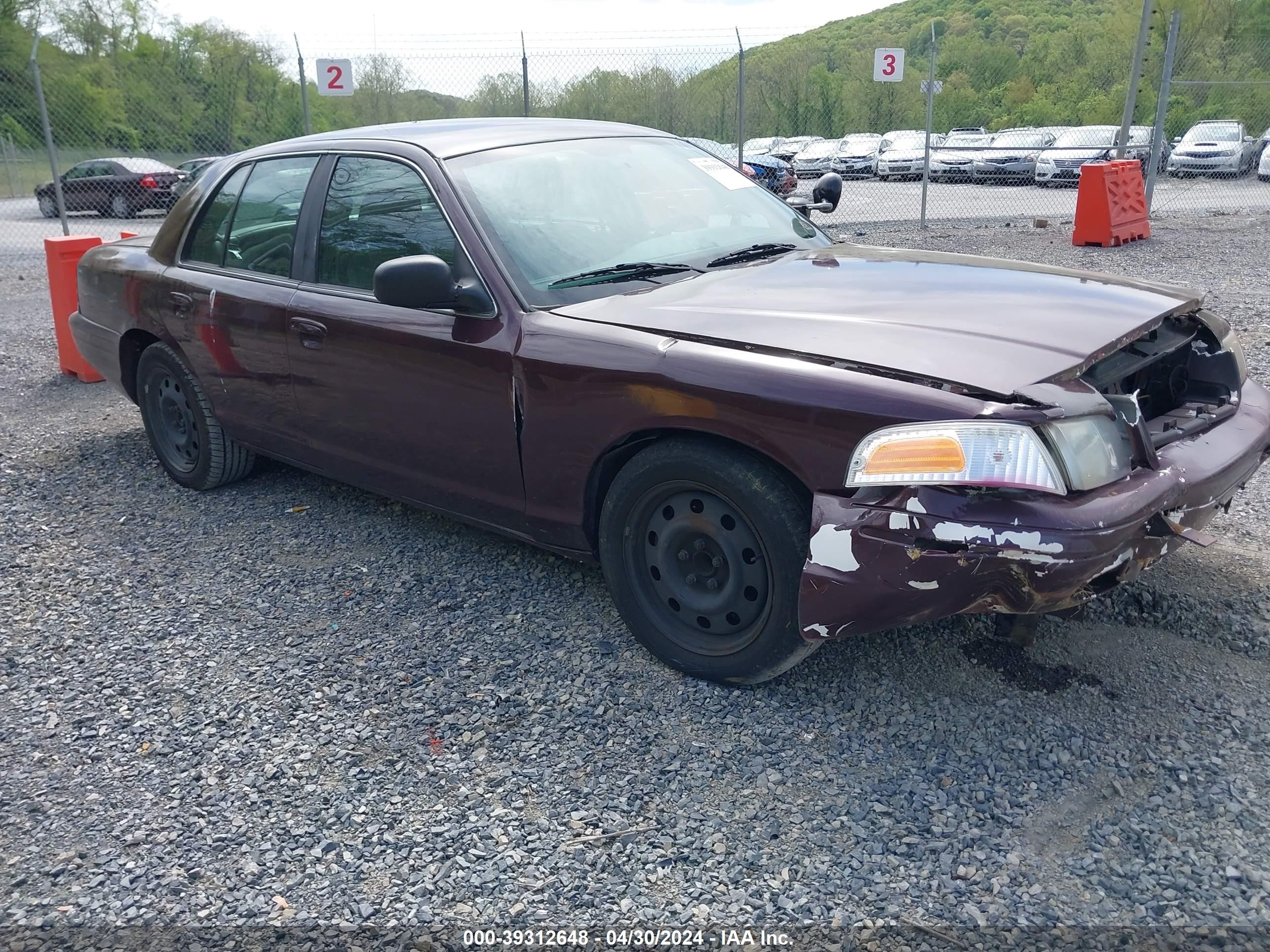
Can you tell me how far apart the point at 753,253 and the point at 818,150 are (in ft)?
61.6

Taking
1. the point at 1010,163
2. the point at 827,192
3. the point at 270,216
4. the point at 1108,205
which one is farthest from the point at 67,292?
the point at 1010,163

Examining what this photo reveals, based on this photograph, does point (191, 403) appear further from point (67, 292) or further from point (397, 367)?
point (67, 292)

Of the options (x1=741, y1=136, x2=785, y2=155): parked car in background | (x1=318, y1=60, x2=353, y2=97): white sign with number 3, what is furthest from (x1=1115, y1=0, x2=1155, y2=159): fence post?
(x1=318, y1=60, x2=353, y2=97): white sign with number 3

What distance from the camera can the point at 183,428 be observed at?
5.04 metres

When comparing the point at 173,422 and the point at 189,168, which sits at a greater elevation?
the point at 189,168

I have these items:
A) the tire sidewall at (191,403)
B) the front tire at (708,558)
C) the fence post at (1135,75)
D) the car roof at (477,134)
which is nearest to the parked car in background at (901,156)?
the fence post at (1135,75)

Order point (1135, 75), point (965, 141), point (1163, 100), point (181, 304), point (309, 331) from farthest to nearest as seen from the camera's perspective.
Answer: point (965, 141) < point (1135, 75) < point (1163, 100) < point (181, 304) < point (309, 331)

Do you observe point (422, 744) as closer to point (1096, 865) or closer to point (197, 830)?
point (197, 830)

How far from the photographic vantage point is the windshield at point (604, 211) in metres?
3.45

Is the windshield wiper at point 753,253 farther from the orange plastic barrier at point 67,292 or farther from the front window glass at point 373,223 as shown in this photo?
the orange plastic barrier at point 67,292

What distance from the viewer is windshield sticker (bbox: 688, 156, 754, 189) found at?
13.8 feet

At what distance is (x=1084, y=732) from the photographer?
110 inches

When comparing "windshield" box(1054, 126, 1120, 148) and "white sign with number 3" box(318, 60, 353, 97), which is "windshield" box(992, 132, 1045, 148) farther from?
"white sign with number 3" box(318, 60, 353, 97)

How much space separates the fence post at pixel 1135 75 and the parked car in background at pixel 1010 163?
224 inches
